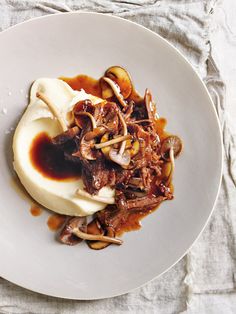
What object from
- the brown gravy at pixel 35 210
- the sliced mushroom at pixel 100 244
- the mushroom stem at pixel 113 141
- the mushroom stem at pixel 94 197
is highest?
the mushroom stem at pixel 113 141

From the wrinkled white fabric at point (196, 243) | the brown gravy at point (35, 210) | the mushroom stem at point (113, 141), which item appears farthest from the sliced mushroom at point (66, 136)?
the wrinkled white fabric at point (196, 243)

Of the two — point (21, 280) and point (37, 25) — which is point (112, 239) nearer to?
point (21, 280)

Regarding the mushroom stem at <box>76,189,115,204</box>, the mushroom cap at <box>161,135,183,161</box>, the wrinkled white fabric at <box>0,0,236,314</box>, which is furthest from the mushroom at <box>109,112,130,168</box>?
the wrinkled white fabric at <box>0,0,236,314</box>

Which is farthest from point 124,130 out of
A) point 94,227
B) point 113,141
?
point 94,227

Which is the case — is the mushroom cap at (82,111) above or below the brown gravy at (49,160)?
above

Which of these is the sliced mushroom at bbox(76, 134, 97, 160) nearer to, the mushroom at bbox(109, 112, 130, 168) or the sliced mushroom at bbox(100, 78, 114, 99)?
the mushroom at bbox(109, 112, 130, 168)

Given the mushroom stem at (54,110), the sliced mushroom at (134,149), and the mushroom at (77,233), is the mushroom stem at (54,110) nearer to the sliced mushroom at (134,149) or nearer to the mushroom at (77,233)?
the sliced mushroom at (134,149)
